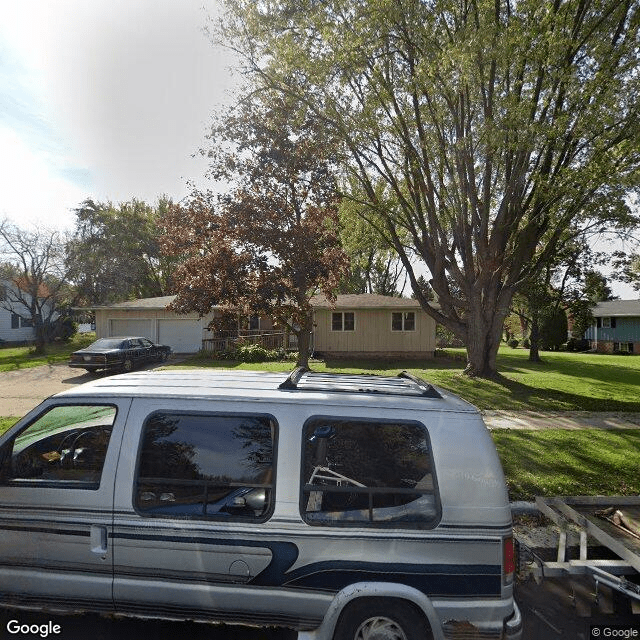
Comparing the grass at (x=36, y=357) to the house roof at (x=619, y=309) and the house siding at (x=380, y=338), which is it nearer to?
the house siding at (x=380, y=338)

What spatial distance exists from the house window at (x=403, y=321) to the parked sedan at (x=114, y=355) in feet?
40.4

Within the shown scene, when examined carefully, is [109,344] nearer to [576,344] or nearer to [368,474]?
[368,474]

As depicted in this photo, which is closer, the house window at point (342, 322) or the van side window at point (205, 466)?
the van side window at point (205, 466)

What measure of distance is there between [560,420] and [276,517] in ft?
29.6

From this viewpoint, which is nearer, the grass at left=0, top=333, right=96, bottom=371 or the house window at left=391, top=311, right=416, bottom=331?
the grass at left=0, top=333, right=96, bottom=371

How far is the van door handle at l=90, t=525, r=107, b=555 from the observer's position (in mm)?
2707

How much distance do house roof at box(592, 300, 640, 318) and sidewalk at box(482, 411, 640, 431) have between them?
30.6m

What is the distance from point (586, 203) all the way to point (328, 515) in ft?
40.8

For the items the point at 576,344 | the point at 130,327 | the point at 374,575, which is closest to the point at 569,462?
the point at 374,575

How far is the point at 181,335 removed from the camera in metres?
24.7

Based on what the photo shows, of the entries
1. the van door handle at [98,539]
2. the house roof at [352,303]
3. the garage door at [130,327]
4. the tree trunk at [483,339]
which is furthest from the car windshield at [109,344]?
the van door handle at [98,539]

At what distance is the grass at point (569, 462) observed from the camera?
5707mm

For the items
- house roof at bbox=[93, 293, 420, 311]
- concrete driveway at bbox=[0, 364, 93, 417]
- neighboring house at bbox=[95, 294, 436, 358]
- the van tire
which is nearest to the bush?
neighboring house at bbox=[95, 294, 436, 358]

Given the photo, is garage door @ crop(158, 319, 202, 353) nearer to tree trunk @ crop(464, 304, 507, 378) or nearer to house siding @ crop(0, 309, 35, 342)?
tree trunk @ crop(464, 304, 507, 378)
